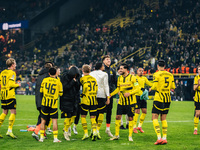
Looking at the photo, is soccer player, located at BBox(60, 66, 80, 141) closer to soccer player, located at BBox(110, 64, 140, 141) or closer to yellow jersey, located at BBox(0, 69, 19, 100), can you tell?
soccer player, located at BBox(110, 64, 140, 141)

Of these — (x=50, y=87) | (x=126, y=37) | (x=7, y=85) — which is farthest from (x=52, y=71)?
(x=126, y=37)

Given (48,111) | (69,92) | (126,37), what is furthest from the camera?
(126,37)

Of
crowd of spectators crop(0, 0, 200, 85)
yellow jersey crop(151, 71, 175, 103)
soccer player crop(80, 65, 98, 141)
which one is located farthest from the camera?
crowd of spectators crop(0, 0, 200, 85)

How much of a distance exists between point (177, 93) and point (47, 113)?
2271cm

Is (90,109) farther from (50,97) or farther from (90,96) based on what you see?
(50,97)

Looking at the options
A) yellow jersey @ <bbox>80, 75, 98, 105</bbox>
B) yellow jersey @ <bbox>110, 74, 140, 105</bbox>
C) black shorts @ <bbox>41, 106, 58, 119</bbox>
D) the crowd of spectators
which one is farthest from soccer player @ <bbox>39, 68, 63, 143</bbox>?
the crowd of spectators

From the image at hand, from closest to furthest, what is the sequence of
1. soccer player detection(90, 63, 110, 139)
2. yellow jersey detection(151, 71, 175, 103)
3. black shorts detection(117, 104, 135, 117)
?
yellow jersey detection(151, 71, 175, 103)
black shorts detection(117, 104, 135, 117)
soccer player detection(90, 63, 110, 139)

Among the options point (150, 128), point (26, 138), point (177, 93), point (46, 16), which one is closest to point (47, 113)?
point (26, 138)

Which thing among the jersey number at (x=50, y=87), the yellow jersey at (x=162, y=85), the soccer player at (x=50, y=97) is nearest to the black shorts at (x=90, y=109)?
the soccer player at (x=50, y=97)

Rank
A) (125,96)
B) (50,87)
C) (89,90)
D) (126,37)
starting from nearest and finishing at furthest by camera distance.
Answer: (50,87), (125,96), (89,90), (126,37)

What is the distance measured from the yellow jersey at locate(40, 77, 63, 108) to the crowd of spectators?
2190 cm

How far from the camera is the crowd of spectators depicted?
108ft

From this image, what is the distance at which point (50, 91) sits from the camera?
30.9ft

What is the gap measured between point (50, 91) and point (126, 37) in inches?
1230
